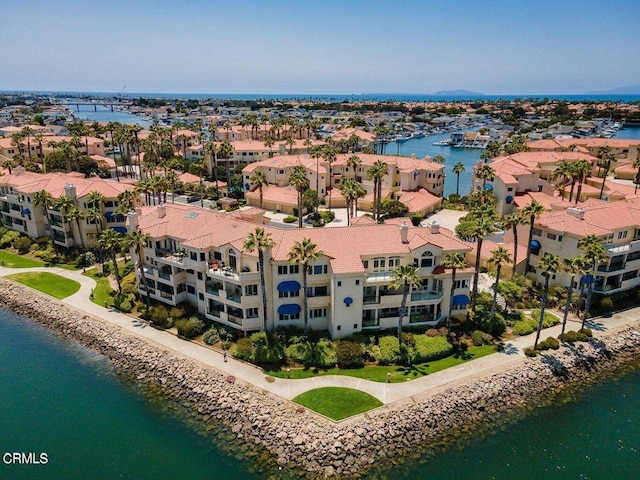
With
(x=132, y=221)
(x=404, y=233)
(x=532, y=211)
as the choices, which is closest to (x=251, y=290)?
(x=404, y=233)

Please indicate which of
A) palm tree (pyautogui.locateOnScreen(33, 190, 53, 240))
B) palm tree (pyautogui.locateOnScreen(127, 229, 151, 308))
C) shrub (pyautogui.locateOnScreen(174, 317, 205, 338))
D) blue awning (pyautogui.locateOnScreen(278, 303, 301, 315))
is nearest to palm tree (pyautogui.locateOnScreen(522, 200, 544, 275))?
blue awning (pyautogui.locateOnScreen(278, 303, 301, 315))

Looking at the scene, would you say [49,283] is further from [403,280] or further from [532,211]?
[532,211]

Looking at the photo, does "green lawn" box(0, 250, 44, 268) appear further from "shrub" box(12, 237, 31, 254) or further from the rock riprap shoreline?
the rock riprap shoreline

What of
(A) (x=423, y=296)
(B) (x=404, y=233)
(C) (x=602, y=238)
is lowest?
(A) (x=423, y=296)

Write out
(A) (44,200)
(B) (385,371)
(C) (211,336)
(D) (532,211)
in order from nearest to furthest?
(B) (385,371) → (C) (211,336) → (D) (532,211) → (A) (44,200)

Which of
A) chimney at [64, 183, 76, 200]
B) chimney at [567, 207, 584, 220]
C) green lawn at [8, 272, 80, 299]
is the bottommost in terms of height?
green lawn at [8, 272, 80, 299]
